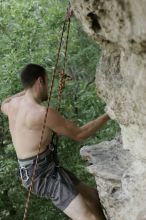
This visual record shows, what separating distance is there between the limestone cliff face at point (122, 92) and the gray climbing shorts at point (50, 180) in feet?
1.16

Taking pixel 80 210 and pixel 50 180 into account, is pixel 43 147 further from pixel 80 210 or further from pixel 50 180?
pixel 80 210

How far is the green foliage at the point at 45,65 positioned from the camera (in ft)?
29.1

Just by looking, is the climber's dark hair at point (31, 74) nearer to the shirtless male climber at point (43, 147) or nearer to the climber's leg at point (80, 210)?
the shirtless male climber at point (43, 147)

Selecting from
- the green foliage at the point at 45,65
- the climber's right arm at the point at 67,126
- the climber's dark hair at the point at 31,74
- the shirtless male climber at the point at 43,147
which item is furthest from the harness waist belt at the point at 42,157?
the green foliage at the point at 45,65

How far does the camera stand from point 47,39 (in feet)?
30.6

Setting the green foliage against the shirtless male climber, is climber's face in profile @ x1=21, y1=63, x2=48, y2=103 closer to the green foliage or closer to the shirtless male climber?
the shirtless male climber

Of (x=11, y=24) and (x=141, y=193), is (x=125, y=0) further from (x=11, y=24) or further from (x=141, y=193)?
(x=11, y=24)

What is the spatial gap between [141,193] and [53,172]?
108 cm

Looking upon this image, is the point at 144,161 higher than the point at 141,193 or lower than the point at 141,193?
higher

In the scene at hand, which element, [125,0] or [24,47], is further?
[24,47]

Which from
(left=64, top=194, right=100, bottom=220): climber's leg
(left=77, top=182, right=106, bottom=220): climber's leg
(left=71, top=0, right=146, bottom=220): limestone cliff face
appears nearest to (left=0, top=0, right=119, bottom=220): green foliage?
(left=77, top=182, right=106, bottom=220): climber's leg

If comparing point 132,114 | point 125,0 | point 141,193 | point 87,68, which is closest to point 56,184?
point 141,193

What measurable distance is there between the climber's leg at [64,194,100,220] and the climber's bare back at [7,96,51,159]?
70cm

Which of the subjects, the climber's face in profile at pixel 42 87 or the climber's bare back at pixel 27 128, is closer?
the climber's bare back at pixel 27 128
